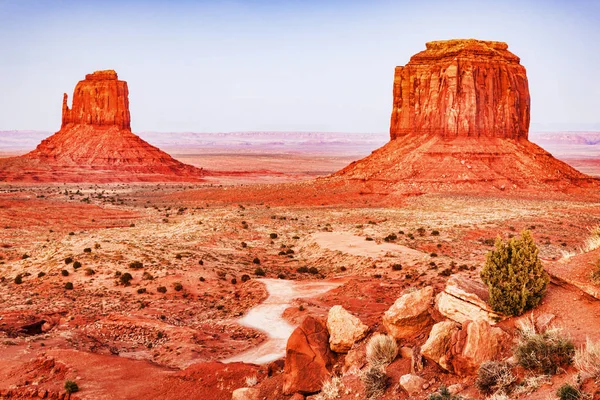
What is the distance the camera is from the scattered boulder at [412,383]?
9.92 metres

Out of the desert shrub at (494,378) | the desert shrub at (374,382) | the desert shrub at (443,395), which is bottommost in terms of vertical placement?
the desert shrub at (374,382)

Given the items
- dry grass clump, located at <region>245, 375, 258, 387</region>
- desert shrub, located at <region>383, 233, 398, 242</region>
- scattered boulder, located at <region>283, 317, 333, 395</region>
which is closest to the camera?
scattered boulder, located at <region>283, 317, 333, 395</region>

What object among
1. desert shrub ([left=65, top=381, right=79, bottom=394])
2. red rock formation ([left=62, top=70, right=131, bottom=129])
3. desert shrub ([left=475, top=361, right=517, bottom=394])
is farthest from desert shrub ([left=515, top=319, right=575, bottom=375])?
red rock formation ([left=62, top=70, right=131, bottom=129])

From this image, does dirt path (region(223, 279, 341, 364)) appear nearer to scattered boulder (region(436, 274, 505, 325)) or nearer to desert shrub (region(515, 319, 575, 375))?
scattered boulder (region(436, 274, 505, 325))

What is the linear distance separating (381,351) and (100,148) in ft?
334

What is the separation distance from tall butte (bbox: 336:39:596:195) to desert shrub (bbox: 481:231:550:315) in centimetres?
5043

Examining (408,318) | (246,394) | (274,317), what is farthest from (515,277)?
(274,317)

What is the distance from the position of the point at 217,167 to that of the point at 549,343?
473 feet

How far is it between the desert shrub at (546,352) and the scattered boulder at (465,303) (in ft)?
4.39

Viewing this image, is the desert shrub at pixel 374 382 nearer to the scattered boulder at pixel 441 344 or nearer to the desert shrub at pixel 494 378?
the scattered boulder at pixel 441 344

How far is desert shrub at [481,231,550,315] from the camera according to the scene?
1077 cm

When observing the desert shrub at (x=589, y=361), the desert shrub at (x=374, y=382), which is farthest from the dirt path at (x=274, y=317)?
the desert shrub at (x=589, y=361)

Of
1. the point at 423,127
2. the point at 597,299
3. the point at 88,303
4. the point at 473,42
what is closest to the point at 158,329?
the point at 88,303

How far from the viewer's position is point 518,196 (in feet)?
198
